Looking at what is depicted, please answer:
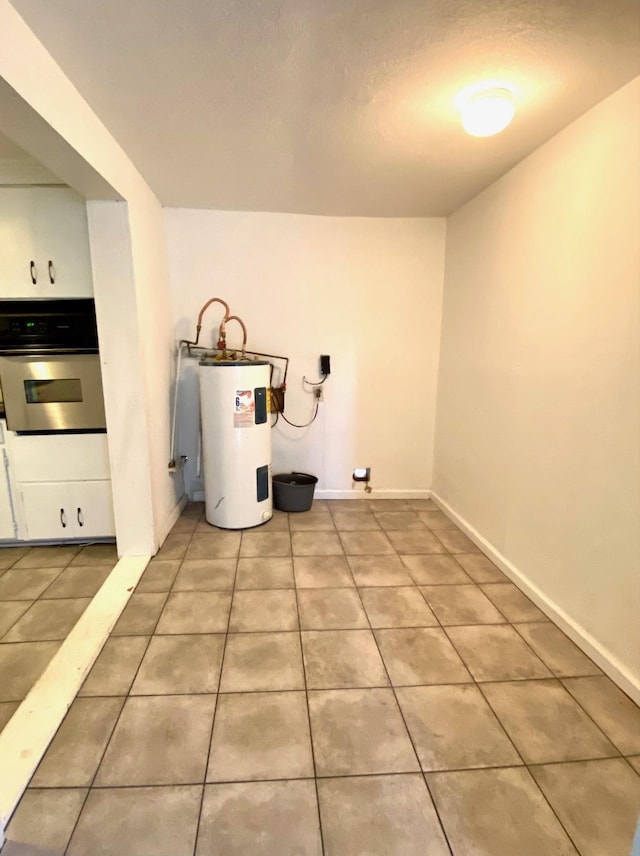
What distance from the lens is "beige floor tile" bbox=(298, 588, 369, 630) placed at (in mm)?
1877

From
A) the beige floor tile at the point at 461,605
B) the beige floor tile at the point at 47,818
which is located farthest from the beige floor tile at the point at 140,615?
the beige floor tile at the point at 461,605

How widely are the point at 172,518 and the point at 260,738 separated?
70.6 inches

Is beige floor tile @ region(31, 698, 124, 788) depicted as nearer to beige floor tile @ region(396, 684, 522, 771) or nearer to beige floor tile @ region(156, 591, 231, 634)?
beige floor tile @ region(156, 591, 231, 634)

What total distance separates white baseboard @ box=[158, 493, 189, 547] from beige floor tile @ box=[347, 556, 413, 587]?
1.18 m

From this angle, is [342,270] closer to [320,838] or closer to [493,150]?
[493,150]

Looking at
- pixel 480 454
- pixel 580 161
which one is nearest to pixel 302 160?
pixel 580 161

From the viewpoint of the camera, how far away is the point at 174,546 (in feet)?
8.46

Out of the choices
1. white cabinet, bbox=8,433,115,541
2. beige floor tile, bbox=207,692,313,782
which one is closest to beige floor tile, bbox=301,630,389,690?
beige floor tile, bbox=207,692,313,782

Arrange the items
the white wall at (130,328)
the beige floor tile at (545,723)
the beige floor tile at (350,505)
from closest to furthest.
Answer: the beige floor tile at (545,723)
the white wall at (130,328)
the beige floor tile at (350,505)

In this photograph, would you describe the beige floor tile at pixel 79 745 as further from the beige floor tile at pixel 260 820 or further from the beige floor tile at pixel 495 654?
the beige floor tile at pixel 495 654

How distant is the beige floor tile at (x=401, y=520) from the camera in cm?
293

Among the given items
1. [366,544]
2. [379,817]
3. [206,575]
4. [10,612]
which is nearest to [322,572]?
[366,544]

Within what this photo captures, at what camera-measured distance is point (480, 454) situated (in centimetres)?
262

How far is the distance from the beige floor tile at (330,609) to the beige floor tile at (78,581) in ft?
3.68
